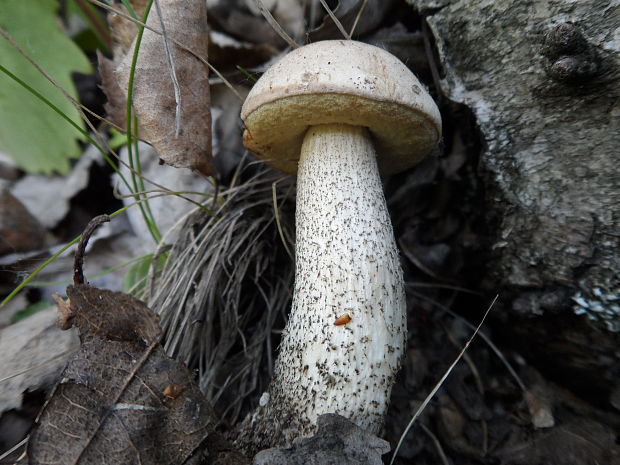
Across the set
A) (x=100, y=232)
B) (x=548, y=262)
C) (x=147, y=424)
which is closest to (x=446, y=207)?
(x=548, y=262)

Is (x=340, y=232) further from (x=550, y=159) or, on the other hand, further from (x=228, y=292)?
(x=550, y=159)

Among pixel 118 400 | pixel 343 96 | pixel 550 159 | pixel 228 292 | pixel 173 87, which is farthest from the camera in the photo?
pixel 228 292

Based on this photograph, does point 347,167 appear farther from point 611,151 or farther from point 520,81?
point 611,151

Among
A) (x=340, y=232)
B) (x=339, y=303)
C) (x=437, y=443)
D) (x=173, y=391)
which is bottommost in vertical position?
(x=437, y=443)

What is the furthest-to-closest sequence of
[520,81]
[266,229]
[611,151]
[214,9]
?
[214,9], [266,229], [520,81], [611,151]

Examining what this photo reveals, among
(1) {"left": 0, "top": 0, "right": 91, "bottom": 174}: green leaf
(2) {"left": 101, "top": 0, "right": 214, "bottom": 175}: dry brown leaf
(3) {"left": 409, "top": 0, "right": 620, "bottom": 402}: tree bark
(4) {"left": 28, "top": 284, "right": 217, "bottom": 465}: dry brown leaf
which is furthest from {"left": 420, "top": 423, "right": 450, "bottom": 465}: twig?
(1) {"left": 0, "top": 0, "right": 91, "bottom": 174}: green leaf

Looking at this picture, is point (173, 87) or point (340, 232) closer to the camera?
point (340, 232)

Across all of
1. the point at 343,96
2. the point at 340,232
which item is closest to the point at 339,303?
the point at 340,232

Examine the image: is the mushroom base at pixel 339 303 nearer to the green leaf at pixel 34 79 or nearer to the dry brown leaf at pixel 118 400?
the dry brown leaf at pixel 118 400
